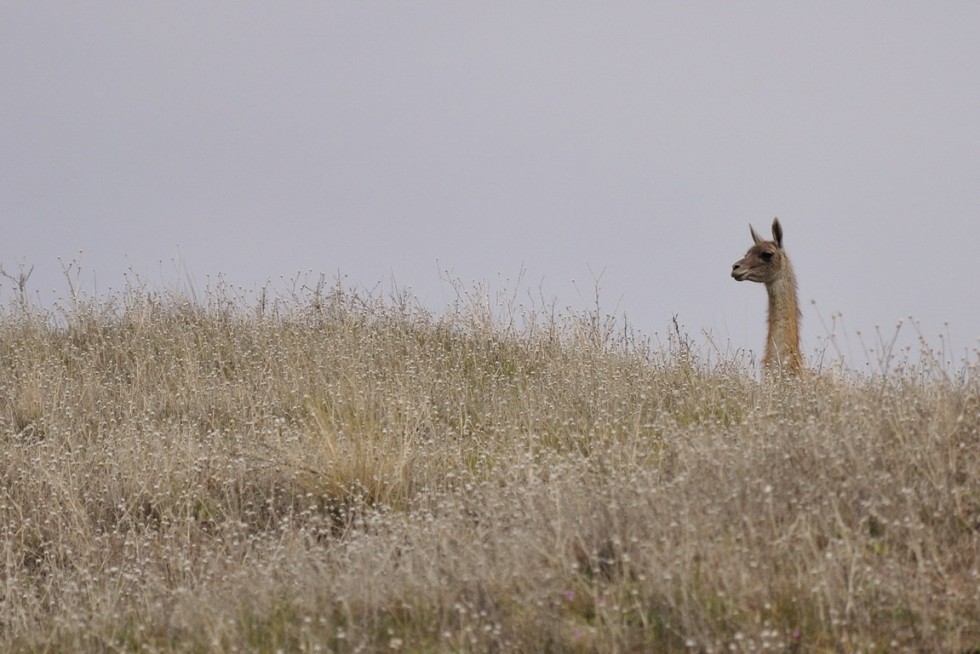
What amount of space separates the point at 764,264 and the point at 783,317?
0.59 metres

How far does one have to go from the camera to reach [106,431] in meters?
10.9

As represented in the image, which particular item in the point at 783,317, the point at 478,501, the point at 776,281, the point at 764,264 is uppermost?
the point at 764,264

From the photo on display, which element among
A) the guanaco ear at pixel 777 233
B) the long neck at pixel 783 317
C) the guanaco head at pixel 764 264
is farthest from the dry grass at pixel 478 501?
the guanaco ear at pixel 777 233

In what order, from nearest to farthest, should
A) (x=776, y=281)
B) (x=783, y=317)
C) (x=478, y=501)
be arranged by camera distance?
(x=478, y=501)
(x=783, y=317)
(x=776, y=281)

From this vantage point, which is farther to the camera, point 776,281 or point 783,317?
point 776,281

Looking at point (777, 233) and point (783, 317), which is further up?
point (777, 233)

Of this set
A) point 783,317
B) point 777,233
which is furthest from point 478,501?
point 777,233

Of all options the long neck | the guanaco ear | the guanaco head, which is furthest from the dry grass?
the guanaco ear

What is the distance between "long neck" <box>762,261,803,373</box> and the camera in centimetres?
1140

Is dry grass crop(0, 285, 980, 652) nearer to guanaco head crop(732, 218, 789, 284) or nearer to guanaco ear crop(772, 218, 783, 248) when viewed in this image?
guanaco head crop(732, 218, 789, 284)

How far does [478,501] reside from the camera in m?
7.89

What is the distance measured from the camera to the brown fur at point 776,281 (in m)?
11.6

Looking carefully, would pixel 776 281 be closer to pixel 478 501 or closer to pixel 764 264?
pixel 764 264

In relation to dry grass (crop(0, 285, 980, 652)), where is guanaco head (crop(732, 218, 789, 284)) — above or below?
above
